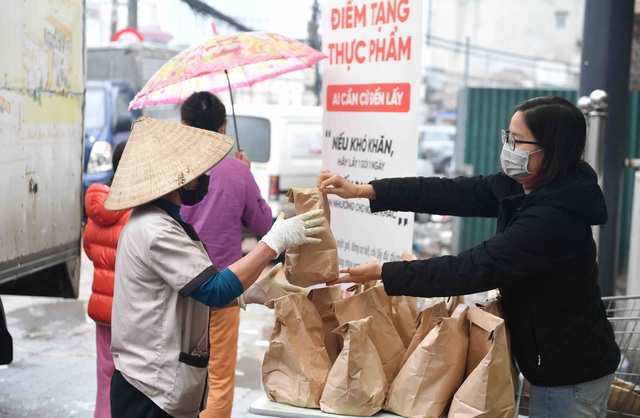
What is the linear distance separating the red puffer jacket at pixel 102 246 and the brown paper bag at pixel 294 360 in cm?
162

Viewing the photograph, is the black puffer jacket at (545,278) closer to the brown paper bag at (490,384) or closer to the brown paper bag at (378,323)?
the brown paper bag at (490,384)

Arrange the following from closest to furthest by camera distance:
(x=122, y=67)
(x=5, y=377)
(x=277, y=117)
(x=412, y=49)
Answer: (x=412, y=49) → (x=5, y=377) → (x=277, y=117) → (x=122, y=67)

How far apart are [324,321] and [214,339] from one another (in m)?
1.65

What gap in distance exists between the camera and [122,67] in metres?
15.6

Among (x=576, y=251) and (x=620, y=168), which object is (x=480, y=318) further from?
(x=620, y=168)

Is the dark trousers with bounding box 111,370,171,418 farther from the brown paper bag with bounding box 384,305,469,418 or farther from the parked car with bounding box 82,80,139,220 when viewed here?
the parked car with bounding box 82,80,139,220

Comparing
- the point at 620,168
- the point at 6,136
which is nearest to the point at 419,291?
the point at 6,136

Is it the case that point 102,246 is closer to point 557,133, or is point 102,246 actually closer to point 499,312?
point 499,312

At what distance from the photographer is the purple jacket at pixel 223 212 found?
4.54 m

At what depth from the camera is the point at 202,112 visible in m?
4.57

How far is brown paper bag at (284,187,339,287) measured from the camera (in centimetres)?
307

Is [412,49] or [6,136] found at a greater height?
[412,49]

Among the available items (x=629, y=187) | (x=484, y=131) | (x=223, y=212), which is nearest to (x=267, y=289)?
(x=223, y=212)

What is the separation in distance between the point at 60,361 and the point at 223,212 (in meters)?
2.75
